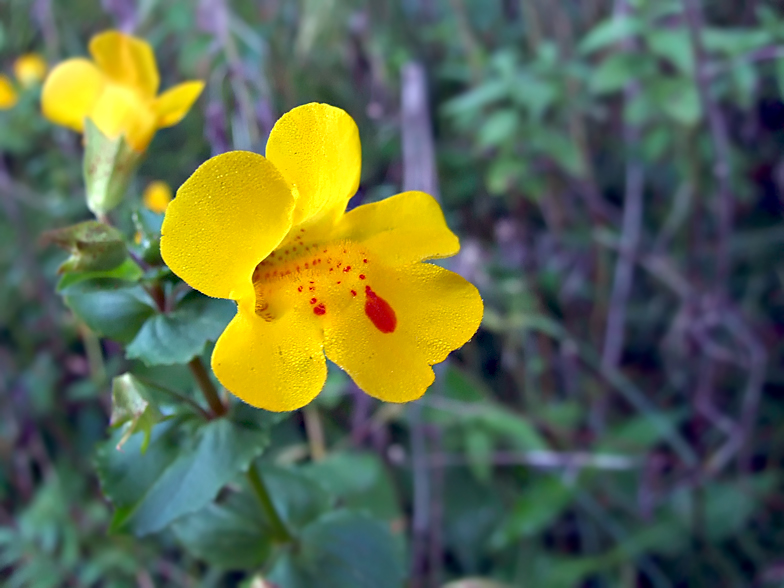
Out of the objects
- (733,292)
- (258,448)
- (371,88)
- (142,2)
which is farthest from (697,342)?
(142,2)

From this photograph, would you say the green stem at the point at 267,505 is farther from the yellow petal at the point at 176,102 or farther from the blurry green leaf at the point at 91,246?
the yellow petal at the point at 176,102

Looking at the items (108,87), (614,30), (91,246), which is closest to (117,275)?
(91,246)

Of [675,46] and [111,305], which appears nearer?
[111,305]

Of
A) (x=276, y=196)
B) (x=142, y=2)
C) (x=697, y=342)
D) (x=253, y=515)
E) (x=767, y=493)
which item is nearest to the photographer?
(x=276, y=196)

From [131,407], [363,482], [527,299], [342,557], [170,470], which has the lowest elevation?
[363,482]

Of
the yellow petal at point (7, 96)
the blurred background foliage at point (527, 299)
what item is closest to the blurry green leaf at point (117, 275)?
the blurred background foliage at point (527, 299)

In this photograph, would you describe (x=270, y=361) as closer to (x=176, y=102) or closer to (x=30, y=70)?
(x=176, y=102)

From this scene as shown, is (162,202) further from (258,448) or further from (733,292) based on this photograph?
(733,292)

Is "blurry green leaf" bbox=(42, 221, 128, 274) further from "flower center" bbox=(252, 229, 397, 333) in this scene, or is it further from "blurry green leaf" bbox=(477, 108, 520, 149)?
"blurry green leaf" bbox=(477, 108, 520, 149)
